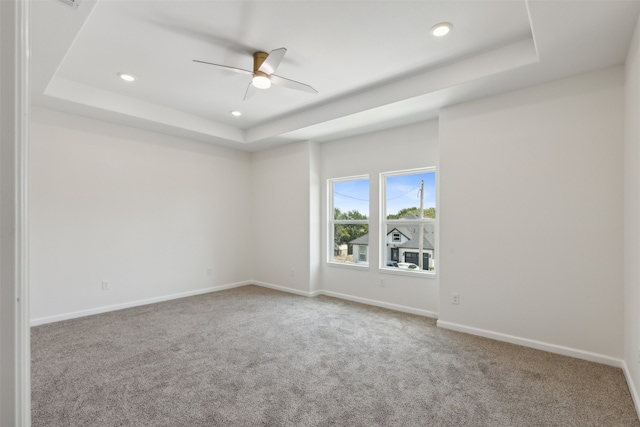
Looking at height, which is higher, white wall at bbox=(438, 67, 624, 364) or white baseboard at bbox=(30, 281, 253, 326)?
white wall at bbox=(438, 67, 624, 364)

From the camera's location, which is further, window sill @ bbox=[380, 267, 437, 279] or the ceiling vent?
window sill @ bbox=[380, 267, 437, 279]

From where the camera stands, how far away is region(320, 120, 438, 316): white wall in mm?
4156

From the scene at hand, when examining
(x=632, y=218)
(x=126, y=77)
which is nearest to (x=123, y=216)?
(x=126, y=77)

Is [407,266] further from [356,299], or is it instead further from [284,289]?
[284,289]

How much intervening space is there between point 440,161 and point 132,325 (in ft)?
13.5

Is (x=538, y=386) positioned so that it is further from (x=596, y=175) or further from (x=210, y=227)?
(x=210, y=227)

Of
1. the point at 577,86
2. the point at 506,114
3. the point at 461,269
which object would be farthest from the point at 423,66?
the point at 461,269

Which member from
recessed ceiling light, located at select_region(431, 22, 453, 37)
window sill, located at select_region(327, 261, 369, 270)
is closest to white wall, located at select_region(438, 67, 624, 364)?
recessed ceiling light, located at select_region(431, 22, 453, 37)

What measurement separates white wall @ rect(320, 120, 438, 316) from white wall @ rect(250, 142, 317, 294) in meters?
0.29

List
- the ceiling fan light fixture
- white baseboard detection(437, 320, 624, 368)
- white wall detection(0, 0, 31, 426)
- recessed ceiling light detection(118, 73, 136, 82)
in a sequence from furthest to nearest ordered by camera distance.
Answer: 1. recessed ceiling light detection(118, 73, 136, 82)
2. the ceiling fan light fixture
3. white baseboard detection(437, 320, 624, 368)
4. white wall detection(0, 0, 31, 426)

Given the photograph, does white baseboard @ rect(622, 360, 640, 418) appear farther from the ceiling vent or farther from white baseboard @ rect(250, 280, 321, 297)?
the ceiling vent

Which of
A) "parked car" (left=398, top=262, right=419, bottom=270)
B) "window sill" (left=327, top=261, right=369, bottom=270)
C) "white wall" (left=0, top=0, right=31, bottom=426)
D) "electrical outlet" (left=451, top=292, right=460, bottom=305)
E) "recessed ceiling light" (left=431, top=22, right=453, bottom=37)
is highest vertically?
"recessed ceiling light" (left=431, top=22, right=453, bottom=37)

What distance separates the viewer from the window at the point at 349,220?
4.93 metres

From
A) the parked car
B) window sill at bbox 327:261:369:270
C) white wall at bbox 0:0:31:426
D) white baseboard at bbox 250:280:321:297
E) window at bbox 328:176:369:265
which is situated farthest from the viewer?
white baseboard at bbox 250:280:321:297
